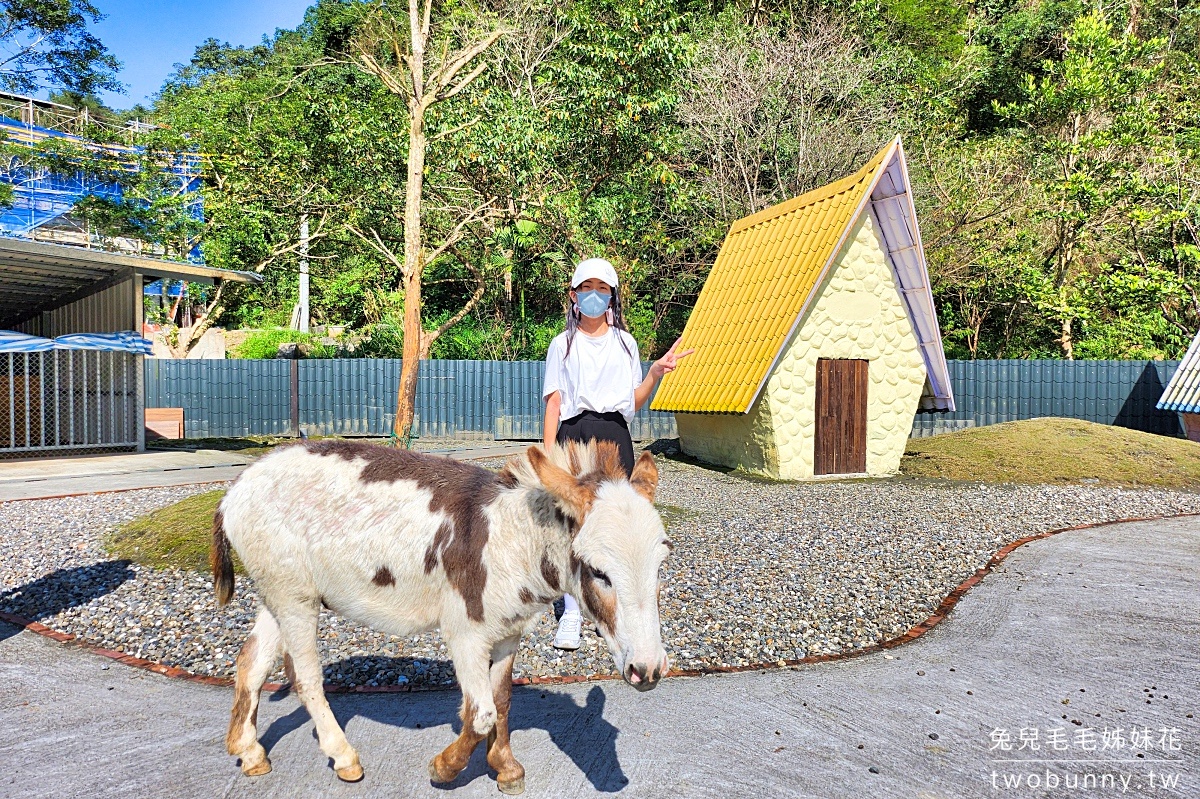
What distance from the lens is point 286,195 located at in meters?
24.0

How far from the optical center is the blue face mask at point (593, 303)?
4.31 meters

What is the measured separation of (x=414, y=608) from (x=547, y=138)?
14251 mm

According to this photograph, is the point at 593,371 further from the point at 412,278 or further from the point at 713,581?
the point at 412,278

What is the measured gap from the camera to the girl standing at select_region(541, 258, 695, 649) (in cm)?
434

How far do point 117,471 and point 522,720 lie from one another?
13.2 meters

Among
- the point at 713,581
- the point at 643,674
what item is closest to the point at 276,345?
the point at 713,581

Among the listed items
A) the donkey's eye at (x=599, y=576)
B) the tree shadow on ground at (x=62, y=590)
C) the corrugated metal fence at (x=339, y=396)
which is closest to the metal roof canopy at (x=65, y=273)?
the corrugated metal fence at (x=339, y=396)

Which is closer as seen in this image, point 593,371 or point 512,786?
point 512,786

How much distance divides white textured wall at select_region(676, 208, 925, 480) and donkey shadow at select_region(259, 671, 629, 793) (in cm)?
923

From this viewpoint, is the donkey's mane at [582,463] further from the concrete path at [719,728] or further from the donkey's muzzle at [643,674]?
the concrete path at [719,728]

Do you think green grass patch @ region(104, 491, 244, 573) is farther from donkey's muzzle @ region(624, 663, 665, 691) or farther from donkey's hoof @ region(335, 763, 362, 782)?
donkey's muzzle @ region(624, 663, 665, 691)

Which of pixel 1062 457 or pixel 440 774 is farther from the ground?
pixel 1062 457

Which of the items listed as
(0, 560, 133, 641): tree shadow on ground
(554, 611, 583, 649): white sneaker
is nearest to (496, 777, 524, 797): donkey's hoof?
(554, 611, 583, 649): white sneaker

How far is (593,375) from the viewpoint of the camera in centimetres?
436
